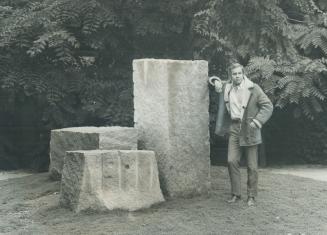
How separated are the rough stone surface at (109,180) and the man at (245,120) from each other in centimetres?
103

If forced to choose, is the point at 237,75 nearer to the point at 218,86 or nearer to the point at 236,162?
the point at 218,86

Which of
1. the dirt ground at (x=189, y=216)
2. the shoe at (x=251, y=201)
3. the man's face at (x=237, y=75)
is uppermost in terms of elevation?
the man's face at (x=237, y=75)

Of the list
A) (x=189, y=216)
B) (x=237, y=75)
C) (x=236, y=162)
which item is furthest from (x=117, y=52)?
(x=189, y=216)

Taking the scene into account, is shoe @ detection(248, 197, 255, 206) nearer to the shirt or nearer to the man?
the man

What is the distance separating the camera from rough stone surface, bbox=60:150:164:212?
753 cm

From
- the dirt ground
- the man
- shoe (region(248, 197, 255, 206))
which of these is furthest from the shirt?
the dirt ground

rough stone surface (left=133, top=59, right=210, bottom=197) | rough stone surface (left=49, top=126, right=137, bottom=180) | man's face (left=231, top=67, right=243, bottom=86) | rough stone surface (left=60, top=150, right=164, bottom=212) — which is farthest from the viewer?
rough stone surface (left=49, top=126, right=137, bottom=180)

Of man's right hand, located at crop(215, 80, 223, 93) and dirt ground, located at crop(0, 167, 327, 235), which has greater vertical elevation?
man's right hand, located at crop(215, 80, 223, 93)

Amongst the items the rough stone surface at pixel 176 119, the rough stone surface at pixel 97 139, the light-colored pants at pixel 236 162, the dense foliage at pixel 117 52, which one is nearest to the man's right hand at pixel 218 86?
the rough stone surface at pixel 176 119

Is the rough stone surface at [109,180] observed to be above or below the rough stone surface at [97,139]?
below

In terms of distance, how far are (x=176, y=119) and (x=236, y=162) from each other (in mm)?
977

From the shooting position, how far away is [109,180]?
7.67 meters

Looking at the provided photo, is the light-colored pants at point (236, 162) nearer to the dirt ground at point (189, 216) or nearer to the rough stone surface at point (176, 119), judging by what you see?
the dirt ground at point (189, 216)

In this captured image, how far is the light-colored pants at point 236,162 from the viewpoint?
816 cm
